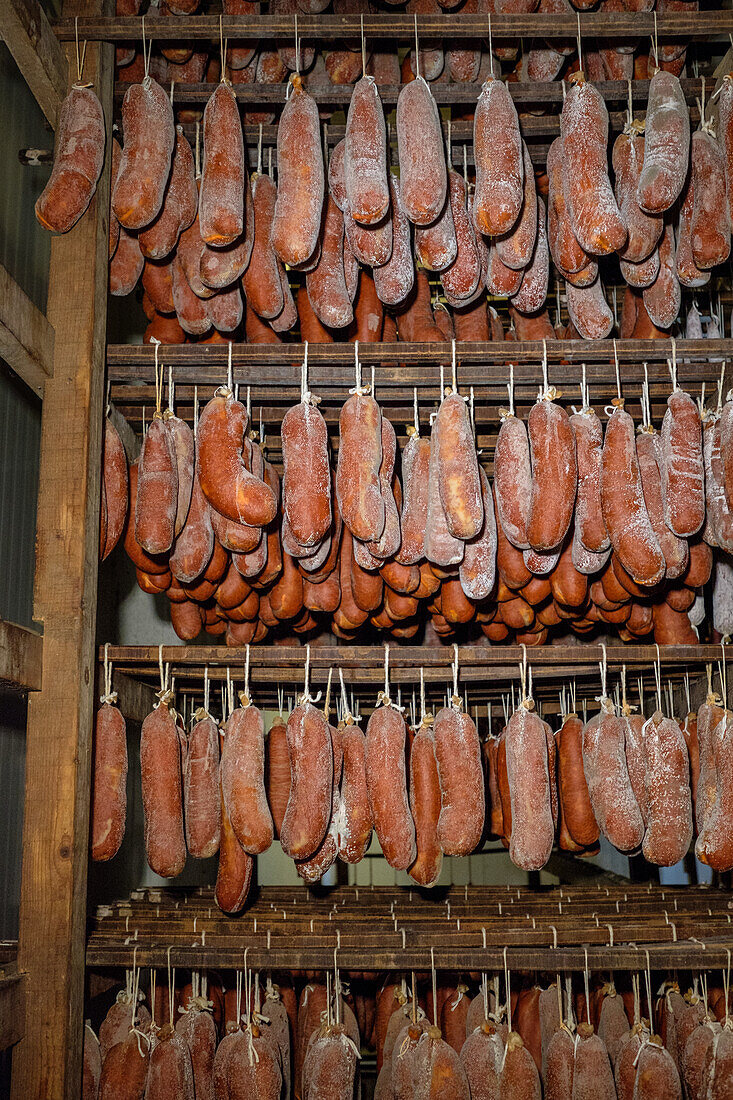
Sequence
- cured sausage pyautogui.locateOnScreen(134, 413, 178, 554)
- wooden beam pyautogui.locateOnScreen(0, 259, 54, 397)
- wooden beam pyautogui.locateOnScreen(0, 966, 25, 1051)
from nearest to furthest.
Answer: wooden beam pyautogui.locateOnScreen(0, 966, 25, 1051), wooden beam pyautogui.locateOnScreen(0, 259, 54, 397), cured sausage pyautogui.locateOnScreen(134, 413, 178, 554)

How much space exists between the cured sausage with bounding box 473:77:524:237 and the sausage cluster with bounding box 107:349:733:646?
0.58 meters

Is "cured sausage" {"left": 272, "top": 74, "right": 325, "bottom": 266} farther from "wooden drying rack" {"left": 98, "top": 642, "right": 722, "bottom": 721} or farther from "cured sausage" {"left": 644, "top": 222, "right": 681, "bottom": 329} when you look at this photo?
"wooden drying rack" {"left": 98, "top": 642, "right": 722, "bottom": 721}

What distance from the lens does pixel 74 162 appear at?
3102mm

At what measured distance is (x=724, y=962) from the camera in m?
3.09

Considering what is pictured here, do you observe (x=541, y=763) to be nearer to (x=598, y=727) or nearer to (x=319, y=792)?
(x=598, y=727)

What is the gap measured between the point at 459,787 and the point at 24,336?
2060 mm

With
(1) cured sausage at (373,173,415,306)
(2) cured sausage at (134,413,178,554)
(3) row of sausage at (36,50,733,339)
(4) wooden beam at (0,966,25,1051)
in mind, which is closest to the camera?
(4) wooden beam at (0,966,25,1051)

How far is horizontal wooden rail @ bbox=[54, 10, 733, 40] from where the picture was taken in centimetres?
330

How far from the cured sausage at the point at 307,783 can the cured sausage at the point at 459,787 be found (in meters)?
0.39

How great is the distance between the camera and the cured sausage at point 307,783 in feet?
10.0

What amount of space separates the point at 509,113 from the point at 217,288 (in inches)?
45.1

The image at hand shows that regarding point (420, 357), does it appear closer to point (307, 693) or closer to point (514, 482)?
point (514, 482)

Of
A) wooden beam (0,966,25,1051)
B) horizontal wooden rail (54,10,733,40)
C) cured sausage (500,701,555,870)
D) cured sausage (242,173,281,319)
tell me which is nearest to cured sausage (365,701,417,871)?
cured sausage (500,701,555,870)

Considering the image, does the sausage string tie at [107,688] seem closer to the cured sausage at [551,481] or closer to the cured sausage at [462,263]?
the cured sausage at [551,481]
